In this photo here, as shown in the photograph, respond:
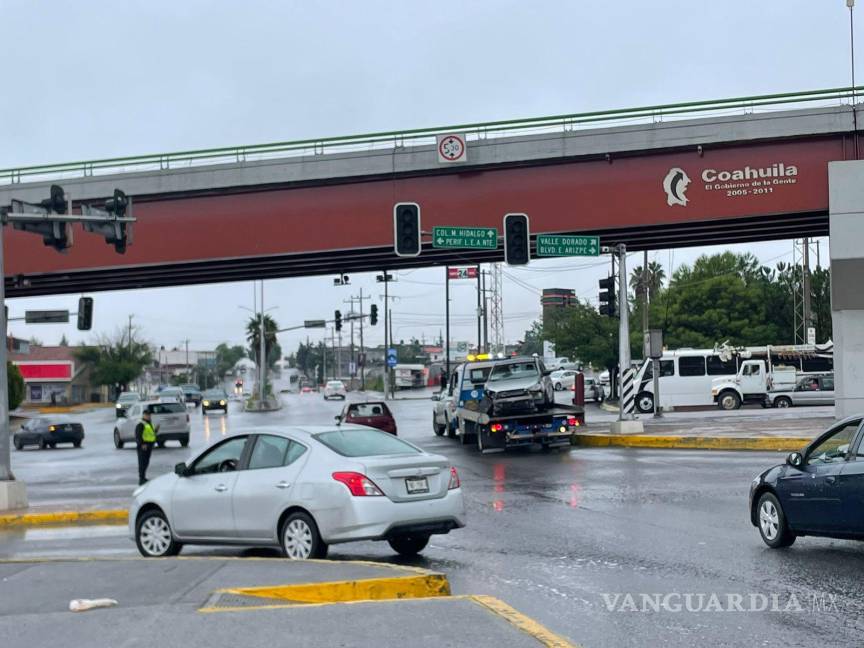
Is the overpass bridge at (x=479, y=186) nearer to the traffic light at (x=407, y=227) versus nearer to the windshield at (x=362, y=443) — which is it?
the traffic light at (x=407, y=227)

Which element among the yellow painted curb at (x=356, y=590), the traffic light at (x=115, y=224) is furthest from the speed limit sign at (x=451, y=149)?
the yellow painted curb at (x=356, y=590)

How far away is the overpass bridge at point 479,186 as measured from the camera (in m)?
28.7

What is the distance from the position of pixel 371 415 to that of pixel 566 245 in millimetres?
8029

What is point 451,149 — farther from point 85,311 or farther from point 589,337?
point 589,337

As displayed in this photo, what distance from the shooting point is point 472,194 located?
1192 inches

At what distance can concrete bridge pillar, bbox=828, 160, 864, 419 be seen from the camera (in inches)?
1077

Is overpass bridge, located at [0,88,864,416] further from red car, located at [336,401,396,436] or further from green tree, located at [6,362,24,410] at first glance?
green tree, located at [6,362,24,410]

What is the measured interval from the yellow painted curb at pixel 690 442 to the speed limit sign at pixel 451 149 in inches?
320

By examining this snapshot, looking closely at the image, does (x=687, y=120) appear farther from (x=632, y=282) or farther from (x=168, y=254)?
(x=632, y=282)

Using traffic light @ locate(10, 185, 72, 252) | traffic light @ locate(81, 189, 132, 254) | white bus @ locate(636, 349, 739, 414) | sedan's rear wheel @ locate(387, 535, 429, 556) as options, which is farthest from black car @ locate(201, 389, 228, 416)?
sedan's rear wheel @ locate(387, 535, 429, 556)

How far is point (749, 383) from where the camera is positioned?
50.0m

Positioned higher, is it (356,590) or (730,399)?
(730,399)

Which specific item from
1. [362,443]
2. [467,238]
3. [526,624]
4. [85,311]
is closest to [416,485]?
[362,443]

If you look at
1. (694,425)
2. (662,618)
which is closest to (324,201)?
(694,425)
